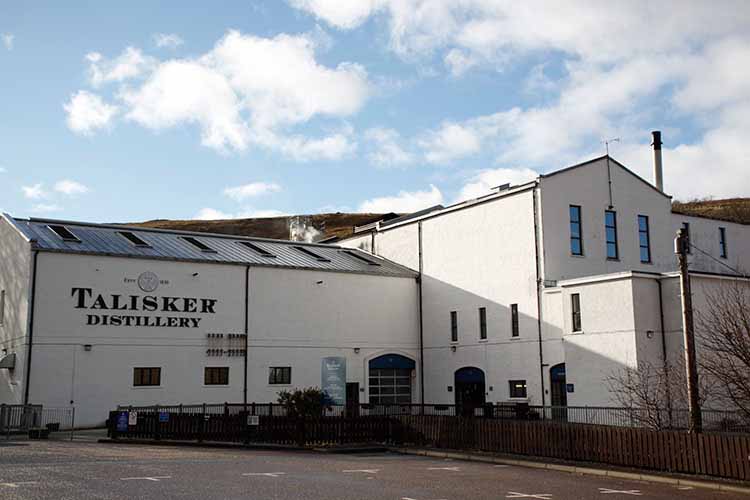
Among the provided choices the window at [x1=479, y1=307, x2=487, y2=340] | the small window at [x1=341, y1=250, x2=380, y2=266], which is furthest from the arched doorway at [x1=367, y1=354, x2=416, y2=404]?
the small window at [x1=341, y1=250, x2=380, y2=266]

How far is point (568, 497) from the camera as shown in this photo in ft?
48.6

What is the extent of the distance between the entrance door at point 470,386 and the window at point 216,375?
40.6ft

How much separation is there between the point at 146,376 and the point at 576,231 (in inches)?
868

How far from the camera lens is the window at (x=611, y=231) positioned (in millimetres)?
38625

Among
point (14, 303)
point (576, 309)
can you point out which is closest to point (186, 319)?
point (14, 303)

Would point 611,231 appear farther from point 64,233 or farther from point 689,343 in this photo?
point 64,233

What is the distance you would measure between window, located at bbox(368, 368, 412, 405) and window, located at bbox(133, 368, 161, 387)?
12.0 metres

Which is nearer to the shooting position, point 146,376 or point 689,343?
point 689,343

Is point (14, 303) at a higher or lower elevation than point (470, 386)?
higher

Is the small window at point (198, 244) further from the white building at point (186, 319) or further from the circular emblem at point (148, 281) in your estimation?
the circular emblem at point (148, 281)

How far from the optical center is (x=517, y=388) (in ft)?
A: 121

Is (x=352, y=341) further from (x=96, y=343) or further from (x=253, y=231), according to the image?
(x=253, y=231)

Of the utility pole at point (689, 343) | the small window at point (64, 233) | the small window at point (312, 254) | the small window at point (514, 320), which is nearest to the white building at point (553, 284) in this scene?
the small window at point (514, 320)

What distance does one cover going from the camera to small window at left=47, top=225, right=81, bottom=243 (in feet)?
117
